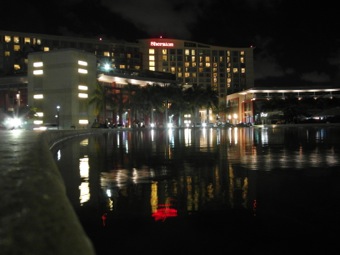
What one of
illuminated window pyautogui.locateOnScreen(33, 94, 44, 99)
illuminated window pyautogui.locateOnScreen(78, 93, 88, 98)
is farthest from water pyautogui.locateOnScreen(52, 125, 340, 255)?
illuminated window pyautogui.locateOnScreen(33, 94, 44, 99)

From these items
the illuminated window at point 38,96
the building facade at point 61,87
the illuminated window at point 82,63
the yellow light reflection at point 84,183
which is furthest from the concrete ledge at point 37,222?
the illuminated window at point 38,96

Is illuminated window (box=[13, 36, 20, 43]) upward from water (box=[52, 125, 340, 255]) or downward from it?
upward

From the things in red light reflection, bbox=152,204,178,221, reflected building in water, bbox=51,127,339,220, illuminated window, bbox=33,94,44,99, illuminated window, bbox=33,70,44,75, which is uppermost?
illuminated window, bbox=33,70,44,75

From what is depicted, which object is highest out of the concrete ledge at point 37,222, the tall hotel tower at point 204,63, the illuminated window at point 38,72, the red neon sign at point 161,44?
the red neon sign at point 161,44

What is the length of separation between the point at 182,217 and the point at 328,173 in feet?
23.0

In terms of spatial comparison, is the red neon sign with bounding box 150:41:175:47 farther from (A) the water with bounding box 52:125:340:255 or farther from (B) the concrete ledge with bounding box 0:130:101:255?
(B) the concrete ledge with bounding box 0:130:101:255

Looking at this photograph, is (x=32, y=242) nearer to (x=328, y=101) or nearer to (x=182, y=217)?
(x=182, y=217)

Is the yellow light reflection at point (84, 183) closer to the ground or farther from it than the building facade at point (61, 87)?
closer to the ground

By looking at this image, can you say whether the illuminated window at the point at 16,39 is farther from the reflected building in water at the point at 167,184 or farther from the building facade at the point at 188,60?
the reflected building in water at the point at 167,184

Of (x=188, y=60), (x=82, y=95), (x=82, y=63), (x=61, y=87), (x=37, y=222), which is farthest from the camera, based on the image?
(x=188, y=60)

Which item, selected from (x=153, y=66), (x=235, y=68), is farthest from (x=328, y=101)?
(x=153, y=66)

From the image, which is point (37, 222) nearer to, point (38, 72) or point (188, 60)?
point (38, 72)

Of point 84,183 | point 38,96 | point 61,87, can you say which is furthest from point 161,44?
point 84,183

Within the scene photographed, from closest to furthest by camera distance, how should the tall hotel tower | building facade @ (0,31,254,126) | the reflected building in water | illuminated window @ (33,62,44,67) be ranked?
1. the reflected building in water
2. illuminated window @ (33,62,44,67)
3. building facade @ (0,31,254,126)
4. the tall hotel tower
